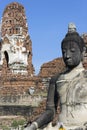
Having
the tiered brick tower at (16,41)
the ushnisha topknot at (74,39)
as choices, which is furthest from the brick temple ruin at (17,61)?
the ushnisha topknot at (74,39)

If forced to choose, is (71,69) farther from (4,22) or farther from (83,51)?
(4,22)

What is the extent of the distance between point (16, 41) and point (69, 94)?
27486mm

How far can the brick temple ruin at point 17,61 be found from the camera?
29094 mm

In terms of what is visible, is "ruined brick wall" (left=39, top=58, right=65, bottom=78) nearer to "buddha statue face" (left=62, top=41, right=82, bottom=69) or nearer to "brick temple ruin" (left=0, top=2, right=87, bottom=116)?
"brick temple ruin" (left=0, top=2, right=87, bottom=116)

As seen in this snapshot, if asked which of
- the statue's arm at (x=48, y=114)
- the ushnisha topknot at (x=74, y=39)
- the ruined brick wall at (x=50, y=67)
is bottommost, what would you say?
the statue's arm at (x=48, y=114)

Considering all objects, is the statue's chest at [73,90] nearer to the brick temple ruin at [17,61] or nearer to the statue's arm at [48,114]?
the statue's arm at [48,114]

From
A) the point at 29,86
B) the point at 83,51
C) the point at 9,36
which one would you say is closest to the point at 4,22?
the point at 9,36

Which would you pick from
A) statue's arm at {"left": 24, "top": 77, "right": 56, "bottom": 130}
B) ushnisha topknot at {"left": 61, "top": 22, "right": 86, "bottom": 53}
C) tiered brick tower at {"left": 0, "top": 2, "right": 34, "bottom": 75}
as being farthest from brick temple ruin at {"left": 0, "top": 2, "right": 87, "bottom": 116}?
ushnisha topknot at {"left": 61, "top": 22, "right": 86, "bottom": 53}

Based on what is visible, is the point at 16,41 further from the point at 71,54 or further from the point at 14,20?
the point at 71,54

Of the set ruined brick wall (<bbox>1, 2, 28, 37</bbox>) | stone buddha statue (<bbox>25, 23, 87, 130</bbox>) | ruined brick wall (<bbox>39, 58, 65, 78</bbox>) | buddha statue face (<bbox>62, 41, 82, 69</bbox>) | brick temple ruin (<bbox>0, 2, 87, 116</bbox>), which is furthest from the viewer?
ruined brick wall (<bbox>1, 2, 28, 37</bbox>)

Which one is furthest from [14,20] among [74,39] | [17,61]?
[74,39]

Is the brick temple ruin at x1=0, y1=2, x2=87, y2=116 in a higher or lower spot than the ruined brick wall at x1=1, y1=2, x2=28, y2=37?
lower

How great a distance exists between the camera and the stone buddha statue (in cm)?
433

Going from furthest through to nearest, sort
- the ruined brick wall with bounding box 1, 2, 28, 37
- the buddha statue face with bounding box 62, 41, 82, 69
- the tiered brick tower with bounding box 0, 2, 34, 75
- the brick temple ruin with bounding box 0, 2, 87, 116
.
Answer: the ruined brick wall with bounding box 1, 2, 28, 37 → the tiered brick tower with bounding box 0, 2, 34, 75 → the brick temple ruin with bounding box 0, 2, 87, 116 → the buddha statue face with bounding box 62, 41, 82, 69
